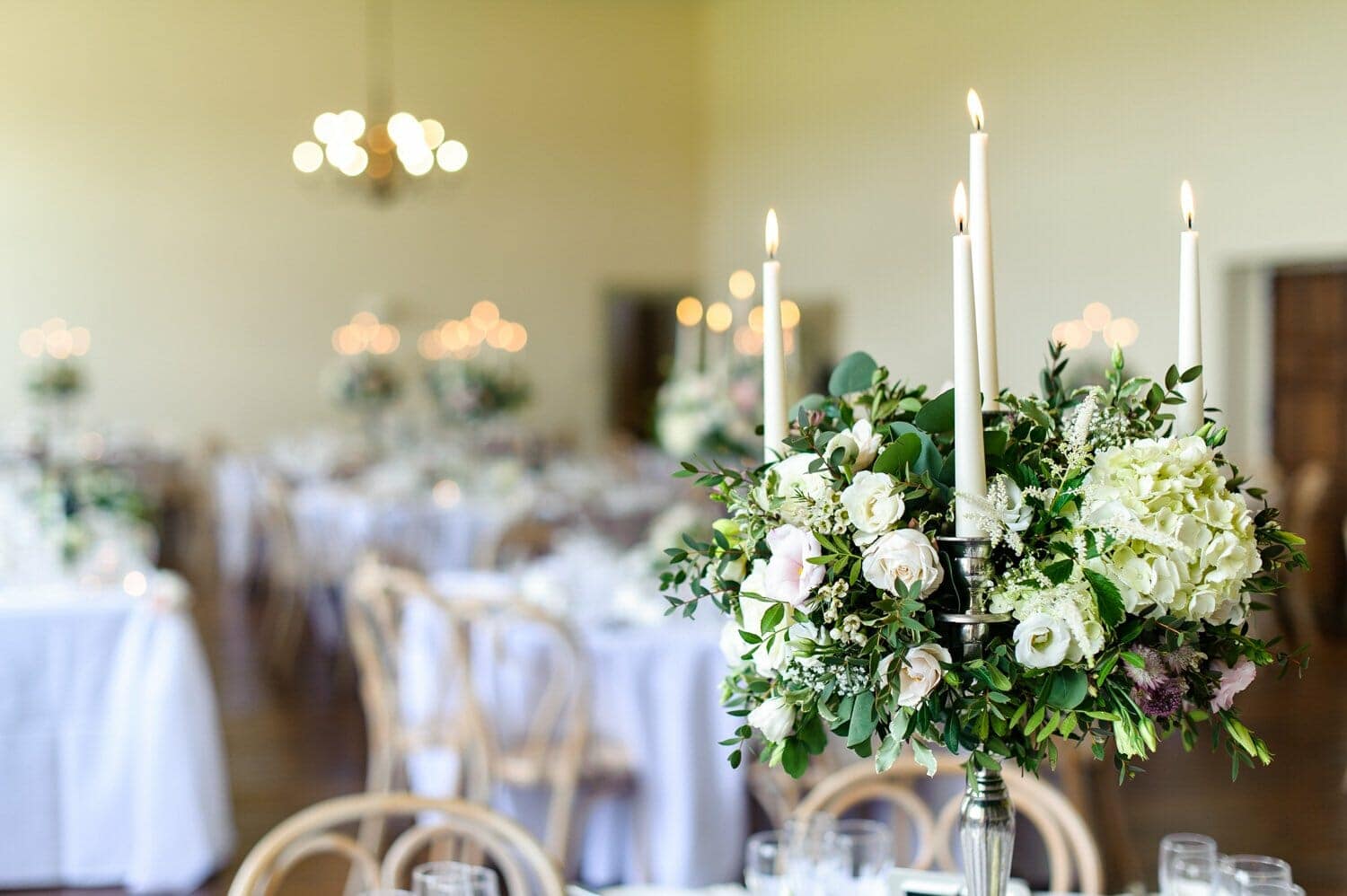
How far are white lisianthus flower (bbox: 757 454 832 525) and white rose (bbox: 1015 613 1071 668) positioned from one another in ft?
0.75

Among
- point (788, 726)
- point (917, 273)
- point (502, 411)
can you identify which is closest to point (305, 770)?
point (502, 411)

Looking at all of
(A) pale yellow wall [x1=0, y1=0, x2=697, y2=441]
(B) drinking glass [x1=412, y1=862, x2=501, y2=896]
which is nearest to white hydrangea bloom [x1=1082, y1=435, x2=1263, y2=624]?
(B) drinking glass [x1=412, y1=862, x2=501, y2=896]

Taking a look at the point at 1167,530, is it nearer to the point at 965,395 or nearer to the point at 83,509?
the point at 965,395

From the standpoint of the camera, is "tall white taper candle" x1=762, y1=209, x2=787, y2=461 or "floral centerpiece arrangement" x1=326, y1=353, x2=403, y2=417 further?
"floral centerpiece arrangement" x1=326, y1=353, x2=403, y2=417

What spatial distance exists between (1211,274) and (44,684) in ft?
23.1

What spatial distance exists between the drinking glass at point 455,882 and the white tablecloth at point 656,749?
6.76 ft

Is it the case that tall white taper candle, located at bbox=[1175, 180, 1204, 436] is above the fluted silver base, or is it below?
above

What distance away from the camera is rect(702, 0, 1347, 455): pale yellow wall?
8.07 meters

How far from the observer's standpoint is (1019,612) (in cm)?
126

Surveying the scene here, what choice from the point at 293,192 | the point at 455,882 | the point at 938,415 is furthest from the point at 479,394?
the point at 938,415

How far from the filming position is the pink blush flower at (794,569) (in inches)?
51.3

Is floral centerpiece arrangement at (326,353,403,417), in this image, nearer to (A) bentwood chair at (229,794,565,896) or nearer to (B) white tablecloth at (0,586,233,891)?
(B) white tablecloth at (0,586,233,891)

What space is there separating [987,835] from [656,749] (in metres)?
2.46

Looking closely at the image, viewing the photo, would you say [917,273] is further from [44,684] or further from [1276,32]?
[44,684]
